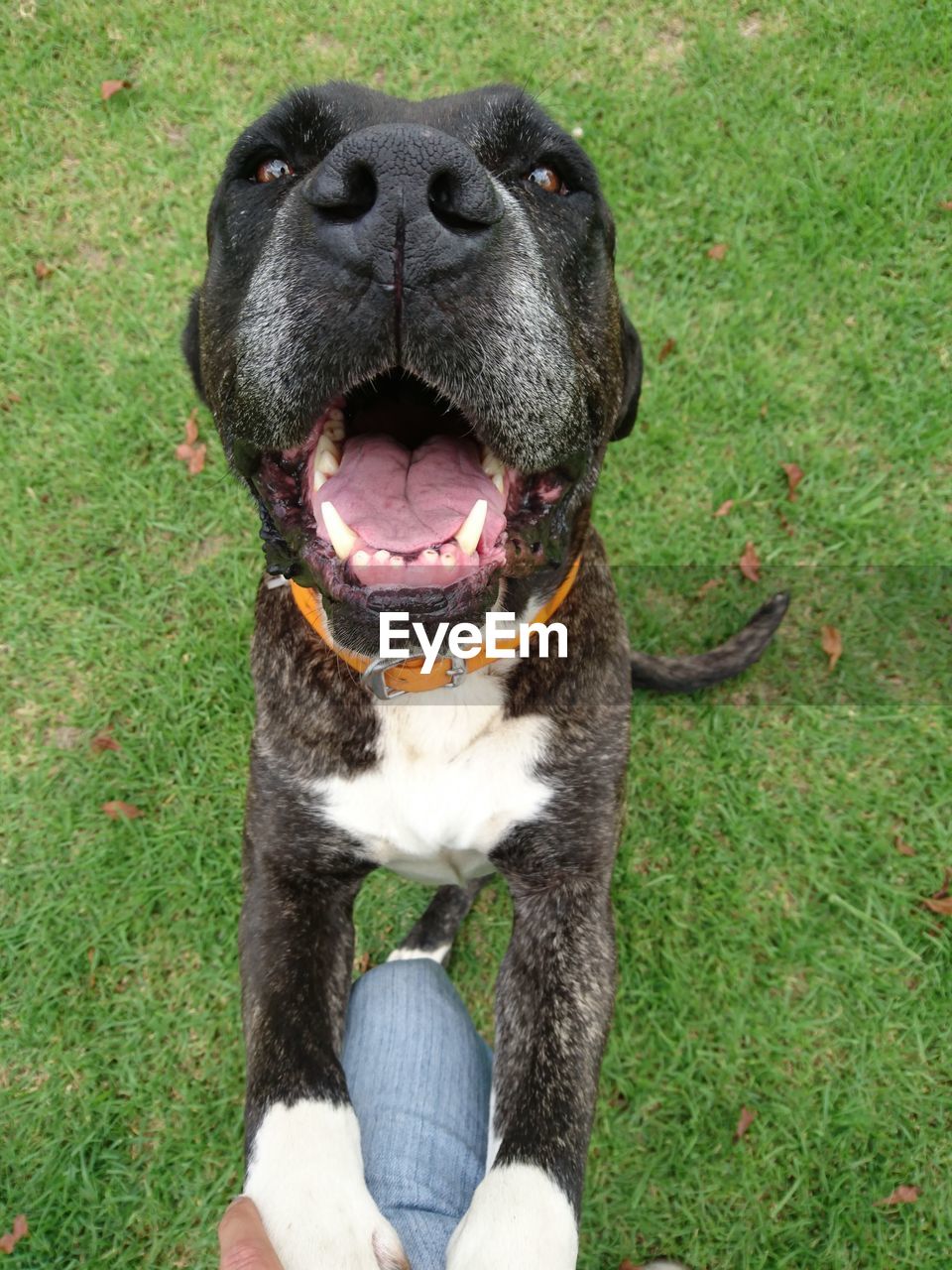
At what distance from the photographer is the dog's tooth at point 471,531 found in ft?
6.65

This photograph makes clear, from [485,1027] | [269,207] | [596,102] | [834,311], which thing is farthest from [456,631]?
[596,102]

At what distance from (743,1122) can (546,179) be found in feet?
10.6

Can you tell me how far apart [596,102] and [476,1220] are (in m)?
4.90

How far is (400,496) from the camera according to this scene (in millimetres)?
2141

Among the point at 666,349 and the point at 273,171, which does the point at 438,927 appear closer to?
the point at 273,171

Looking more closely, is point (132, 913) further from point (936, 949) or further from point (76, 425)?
point (936, 949)

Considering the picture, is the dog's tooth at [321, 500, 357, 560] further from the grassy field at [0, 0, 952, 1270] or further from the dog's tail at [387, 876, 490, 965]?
the grassy field at [0, 0, 952, 1270]

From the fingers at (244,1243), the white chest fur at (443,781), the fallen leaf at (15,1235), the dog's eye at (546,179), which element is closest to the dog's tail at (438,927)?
the white chest fur at (443,781)

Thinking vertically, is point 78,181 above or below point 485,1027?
above

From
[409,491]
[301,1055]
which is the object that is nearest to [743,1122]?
[301,1055]

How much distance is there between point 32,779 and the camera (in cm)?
397

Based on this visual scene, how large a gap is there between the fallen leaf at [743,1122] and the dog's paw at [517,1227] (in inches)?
→ 58.0

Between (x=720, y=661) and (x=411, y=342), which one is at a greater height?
(x=411, y=342)

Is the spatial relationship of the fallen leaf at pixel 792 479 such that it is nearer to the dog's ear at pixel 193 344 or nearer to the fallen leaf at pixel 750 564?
the fallen leaf at pixel 750 564
